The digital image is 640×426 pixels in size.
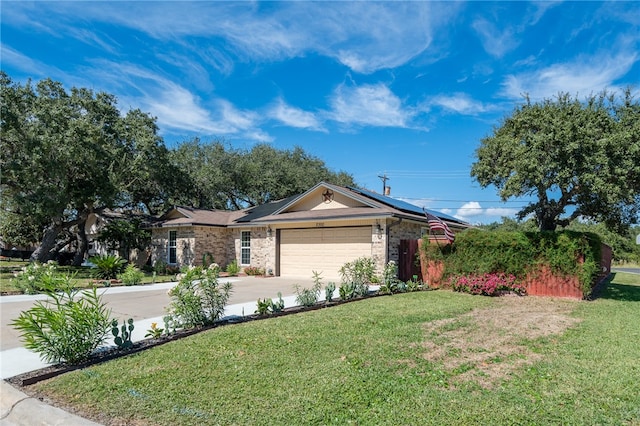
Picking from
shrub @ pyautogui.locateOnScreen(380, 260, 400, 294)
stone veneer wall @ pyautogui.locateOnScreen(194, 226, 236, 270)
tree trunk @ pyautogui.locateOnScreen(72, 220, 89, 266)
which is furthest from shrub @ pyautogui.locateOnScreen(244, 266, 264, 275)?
tree trunk @ pyautogui.locateOnScreen(72, 220, 89, 266)

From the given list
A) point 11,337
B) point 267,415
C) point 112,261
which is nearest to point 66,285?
point 11,337

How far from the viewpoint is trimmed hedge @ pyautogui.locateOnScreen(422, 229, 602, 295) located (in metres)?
11.9

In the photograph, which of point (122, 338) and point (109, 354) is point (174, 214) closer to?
point (122, 338)

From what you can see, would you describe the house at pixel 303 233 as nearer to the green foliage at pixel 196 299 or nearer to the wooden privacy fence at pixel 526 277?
the wooden privacy fence at pixel 526 277

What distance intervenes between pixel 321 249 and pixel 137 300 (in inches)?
316

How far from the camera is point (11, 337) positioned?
6.89 meters

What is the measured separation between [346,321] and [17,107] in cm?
1903

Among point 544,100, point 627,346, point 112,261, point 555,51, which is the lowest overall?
point 627,346

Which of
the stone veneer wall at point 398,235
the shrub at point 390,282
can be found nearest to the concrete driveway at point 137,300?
the shrub at point 390,282

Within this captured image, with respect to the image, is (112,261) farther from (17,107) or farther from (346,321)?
(346,321)

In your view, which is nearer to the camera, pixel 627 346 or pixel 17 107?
pixel 627 346

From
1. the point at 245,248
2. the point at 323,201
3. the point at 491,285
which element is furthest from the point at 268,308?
the point at 245,248

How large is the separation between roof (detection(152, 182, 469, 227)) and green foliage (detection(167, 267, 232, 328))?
8.35m

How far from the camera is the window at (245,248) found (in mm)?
20922
